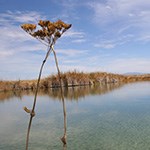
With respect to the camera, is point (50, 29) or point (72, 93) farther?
point (72, 93)

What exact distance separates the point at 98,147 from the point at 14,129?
13.3 ft

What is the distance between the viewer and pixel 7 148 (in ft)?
22.1

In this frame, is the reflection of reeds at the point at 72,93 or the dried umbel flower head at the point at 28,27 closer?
the dried umbel flower head at the point at 28,27

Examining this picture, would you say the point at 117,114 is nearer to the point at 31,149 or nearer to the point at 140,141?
the point at 140,141

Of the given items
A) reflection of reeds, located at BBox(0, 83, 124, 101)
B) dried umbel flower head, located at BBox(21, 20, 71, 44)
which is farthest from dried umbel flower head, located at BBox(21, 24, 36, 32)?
reflection of reeds, located at BBox(0, 83, 124, 101)

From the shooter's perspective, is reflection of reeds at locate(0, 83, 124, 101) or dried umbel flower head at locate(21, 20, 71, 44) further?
reflection of reeds at locate(0, 83, 124, 101)

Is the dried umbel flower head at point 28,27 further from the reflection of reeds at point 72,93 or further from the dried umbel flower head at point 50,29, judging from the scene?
the reflection of reeds at point 72,93

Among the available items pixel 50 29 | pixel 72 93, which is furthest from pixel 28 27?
pixel 72 93

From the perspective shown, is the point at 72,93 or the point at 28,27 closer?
the point at 28,27

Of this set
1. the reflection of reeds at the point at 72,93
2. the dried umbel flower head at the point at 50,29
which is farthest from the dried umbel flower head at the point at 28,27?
the reflection of reeds at the point at 72,93

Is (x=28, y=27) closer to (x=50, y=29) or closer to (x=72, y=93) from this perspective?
(x=50, y=29)

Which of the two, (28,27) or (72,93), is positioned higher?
(28,27)

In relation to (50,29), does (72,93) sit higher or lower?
lower

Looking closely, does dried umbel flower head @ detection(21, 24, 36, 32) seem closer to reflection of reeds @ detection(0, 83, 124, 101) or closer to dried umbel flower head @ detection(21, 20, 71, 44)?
dried umbel flower head @ detection(21, 20, 71, 44)
